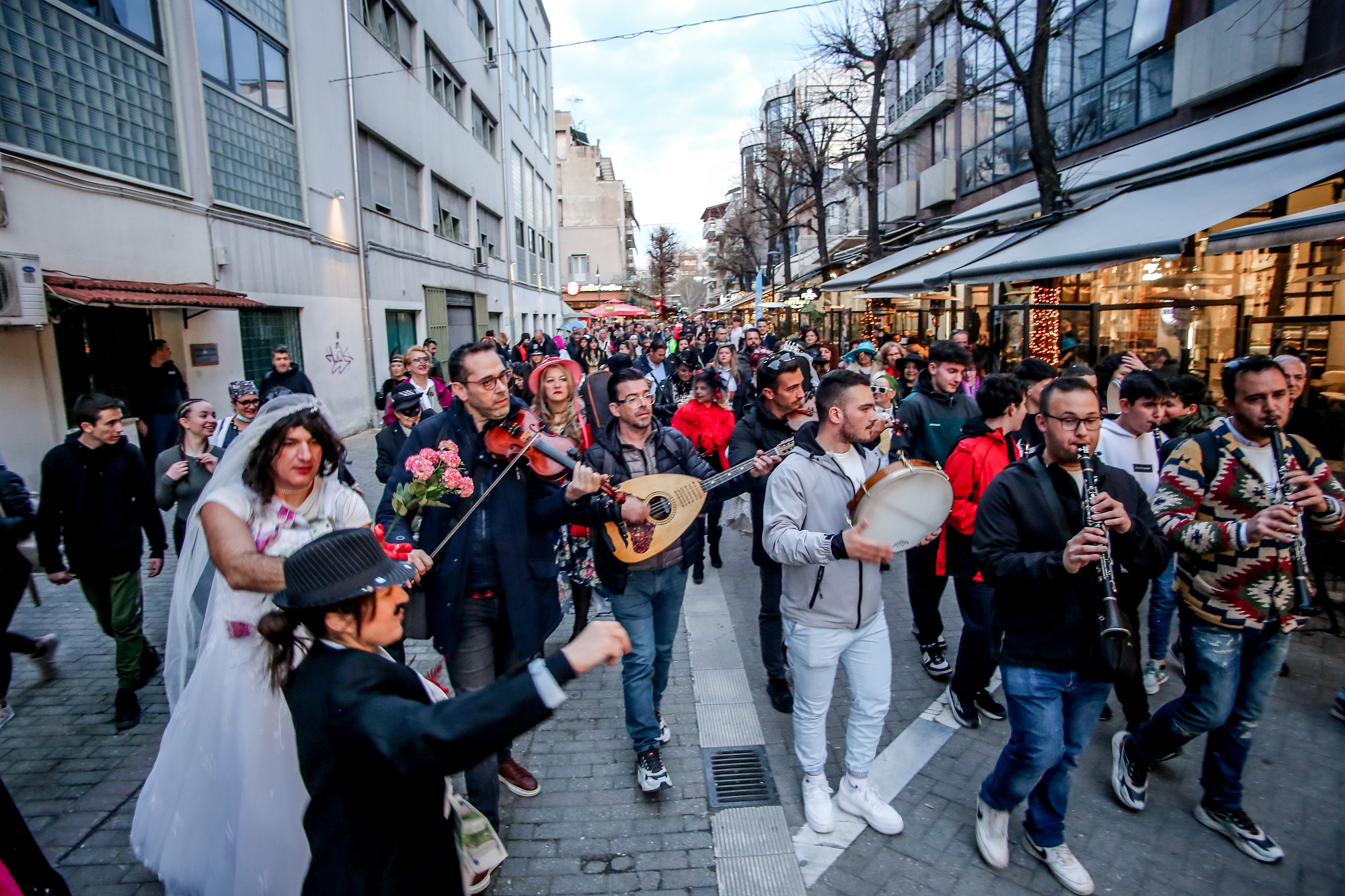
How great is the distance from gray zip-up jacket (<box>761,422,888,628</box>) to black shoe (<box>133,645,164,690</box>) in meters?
3.93

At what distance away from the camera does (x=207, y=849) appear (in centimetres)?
276

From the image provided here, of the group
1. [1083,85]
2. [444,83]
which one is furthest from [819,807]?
[444,83]

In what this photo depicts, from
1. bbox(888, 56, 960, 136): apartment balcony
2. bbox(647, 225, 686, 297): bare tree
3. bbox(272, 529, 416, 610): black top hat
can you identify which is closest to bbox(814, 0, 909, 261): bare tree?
bbox(888, 56, 960, 136): apartment balcony

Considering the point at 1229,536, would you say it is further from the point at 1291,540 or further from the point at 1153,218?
the point at 1153,218

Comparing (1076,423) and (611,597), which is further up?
(1076,423)

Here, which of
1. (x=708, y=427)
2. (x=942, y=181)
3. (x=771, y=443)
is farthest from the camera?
(x=942, y=181)

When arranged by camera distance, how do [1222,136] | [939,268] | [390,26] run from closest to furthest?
[1222,136]
[939,268]
[390,26]

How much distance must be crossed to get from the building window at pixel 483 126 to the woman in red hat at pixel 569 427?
23.7m

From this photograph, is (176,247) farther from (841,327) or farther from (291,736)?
(841,327)

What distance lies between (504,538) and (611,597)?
2.58 ft

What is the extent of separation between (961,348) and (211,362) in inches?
403

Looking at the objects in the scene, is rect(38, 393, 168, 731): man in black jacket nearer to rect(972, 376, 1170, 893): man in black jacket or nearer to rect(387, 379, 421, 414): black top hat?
rect(387, 379, 421, 414): black top hat

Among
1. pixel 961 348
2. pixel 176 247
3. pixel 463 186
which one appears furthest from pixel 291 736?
pixel 463 186

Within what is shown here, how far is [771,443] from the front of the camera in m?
4.58
